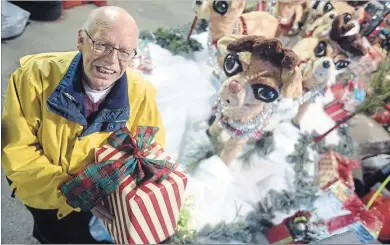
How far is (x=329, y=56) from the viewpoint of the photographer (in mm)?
1696

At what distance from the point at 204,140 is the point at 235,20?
0.51 meters

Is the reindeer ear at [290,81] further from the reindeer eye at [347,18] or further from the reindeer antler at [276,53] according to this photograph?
the reindeer eye at [347,18]

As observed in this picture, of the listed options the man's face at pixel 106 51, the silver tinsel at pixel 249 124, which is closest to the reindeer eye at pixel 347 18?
the silver tinsel at pixel 249 124

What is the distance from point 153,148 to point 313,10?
1377 millimetres

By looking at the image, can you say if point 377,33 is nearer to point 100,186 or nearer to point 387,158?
point 387,158

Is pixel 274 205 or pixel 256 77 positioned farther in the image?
pixel 274 205

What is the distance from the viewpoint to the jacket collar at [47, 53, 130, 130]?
29.5 inches

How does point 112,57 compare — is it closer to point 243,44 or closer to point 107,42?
point 107,42

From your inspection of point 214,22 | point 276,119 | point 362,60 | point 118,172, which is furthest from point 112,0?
point 362,60

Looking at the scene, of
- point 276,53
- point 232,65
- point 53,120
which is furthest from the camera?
point 232,65

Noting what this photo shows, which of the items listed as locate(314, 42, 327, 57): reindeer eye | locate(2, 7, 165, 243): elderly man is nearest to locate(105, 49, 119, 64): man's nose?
locate(2, 7, 165, 243): elderly man

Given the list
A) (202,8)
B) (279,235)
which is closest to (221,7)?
(202,8)

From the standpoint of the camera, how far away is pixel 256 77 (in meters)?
1.24

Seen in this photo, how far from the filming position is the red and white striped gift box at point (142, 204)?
0.82 m
